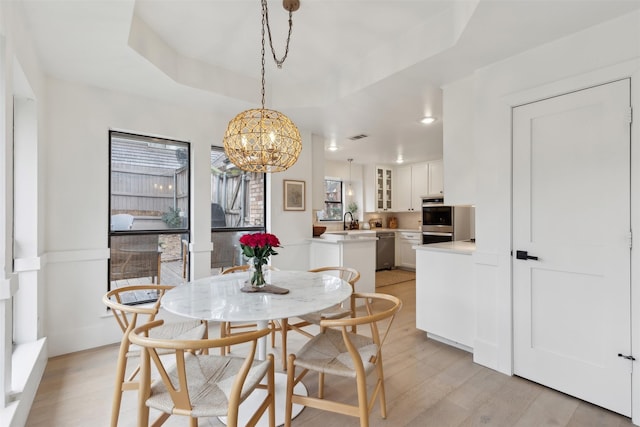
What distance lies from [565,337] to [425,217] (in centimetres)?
421

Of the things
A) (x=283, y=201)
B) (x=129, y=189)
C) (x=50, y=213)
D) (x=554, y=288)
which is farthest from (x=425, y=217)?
(x=50, y=213)

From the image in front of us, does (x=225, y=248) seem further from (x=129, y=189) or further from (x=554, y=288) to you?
(x=554, y=288)

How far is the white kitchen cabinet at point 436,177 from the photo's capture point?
21.0 feet

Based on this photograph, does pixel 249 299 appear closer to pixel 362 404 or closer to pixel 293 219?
pixel 362 404

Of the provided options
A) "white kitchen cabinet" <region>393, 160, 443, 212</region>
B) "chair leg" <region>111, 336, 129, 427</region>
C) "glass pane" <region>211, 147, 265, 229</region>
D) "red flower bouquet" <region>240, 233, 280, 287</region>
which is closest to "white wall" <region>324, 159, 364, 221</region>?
"white kitchen cabinet" <region>393, 160, 443, 212</region>

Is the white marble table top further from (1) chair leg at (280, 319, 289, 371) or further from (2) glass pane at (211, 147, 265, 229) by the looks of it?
(2) glass pane at (211, 147, 265, 229)

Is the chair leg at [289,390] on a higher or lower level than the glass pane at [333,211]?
lower

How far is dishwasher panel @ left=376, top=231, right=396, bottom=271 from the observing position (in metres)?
6.74

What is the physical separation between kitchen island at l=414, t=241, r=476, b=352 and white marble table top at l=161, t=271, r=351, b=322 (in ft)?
3.97

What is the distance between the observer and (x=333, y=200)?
23.3 ft

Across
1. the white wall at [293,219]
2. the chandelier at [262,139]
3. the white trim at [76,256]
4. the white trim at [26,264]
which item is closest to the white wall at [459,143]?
the chandelier at [262,139]

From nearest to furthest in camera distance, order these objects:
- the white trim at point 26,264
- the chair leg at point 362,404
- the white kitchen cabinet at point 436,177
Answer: the chair leg at point 362,404, the white trim at point 26,264, the white kitchen cabinet at point 436,177

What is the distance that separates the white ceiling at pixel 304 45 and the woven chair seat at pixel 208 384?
6.94 ft

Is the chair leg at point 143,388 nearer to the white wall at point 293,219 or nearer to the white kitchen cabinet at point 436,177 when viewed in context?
the white wall at point 293,219
